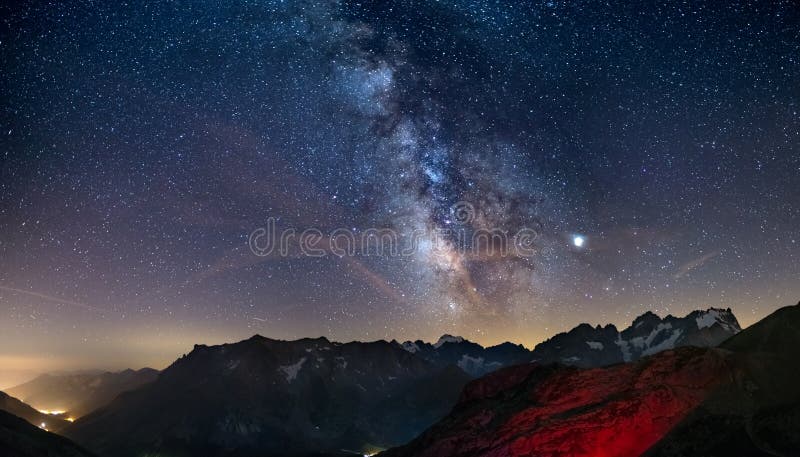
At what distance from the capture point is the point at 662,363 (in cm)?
4553

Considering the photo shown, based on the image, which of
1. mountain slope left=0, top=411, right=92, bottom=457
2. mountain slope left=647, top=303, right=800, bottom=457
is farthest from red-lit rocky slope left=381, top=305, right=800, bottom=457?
mountain slope left=0, top=411, right=92, bottom=457

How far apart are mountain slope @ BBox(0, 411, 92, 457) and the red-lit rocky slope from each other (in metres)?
62.4

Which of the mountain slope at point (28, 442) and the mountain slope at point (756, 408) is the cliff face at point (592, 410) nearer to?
the mountain slope at point (756, 408)

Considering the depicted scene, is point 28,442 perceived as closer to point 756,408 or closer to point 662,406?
point 662,406

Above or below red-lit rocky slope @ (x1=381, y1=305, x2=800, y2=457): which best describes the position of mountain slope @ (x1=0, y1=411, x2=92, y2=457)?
below

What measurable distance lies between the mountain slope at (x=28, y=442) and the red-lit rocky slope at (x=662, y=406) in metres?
62.4

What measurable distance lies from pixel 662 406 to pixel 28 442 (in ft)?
292

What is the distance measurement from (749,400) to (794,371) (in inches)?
238

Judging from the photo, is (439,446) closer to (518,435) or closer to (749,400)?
(518,435)

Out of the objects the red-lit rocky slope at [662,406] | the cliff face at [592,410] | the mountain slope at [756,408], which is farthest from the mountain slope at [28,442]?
the mountain slope at [756,408]

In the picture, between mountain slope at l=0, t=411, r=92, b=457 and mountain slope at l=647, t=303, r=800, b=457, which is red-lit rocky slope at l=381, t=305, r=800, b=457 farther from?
mountain slope at l=0, t=411, r=92, b=457

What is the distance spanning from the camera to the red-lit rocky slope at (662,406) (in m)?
32.7

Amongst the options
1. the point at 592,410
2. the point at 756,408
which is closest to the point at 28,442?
the point at 592,410

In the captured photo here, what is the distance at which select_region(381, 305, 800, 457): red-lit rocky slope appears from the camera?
32688mm
